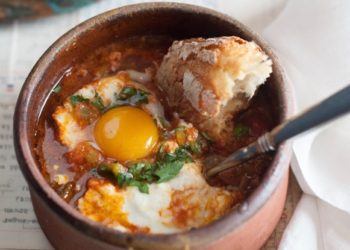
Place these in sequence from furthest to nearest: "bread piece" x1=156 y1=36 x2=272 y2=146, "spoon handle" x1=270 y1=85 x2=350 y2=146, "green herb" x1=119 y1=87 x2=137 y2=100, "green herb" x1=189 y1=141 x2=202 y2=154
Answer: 1. "green herb" x1=119 y1=87 x2=137 y2=100
2. "green herb" x1=189 y1=141 x2=202 y2=154
3. "bread piece" x1=156 y1=36 x2=272 y2=146
4. "spoon handle" x1=270 y1=85 x2=350 y2=146

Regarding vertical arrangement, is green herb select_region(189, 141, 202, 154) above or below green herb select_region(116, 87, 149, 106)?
below

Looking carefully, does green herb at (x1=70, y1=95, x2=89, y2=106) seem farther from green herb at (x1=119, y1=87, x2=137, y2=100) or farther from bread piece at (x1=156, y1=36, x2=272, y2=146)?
bread piece at (x1=156, y1=36, x2=272, y2=146)

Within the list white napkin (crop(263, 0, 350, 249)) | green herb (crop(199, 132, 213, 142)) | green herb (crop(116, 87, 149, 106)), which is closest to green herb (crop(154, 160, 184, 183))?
green herb (crop(199, 132, 213, 142))

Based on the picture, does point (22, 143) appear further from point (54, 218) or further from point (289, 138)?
point (289, 138)

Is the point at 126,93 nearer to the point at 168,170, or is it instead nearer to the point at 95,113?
the point at 95,113

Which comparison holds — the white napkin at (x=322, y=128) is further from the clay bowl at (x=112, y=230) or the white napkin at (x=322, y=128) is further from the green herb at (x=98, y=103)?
the green herb at (x=98, y=103)

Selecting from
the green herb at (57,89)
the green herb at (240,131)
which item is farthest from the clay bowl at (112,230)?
the green herb at (240,131)
